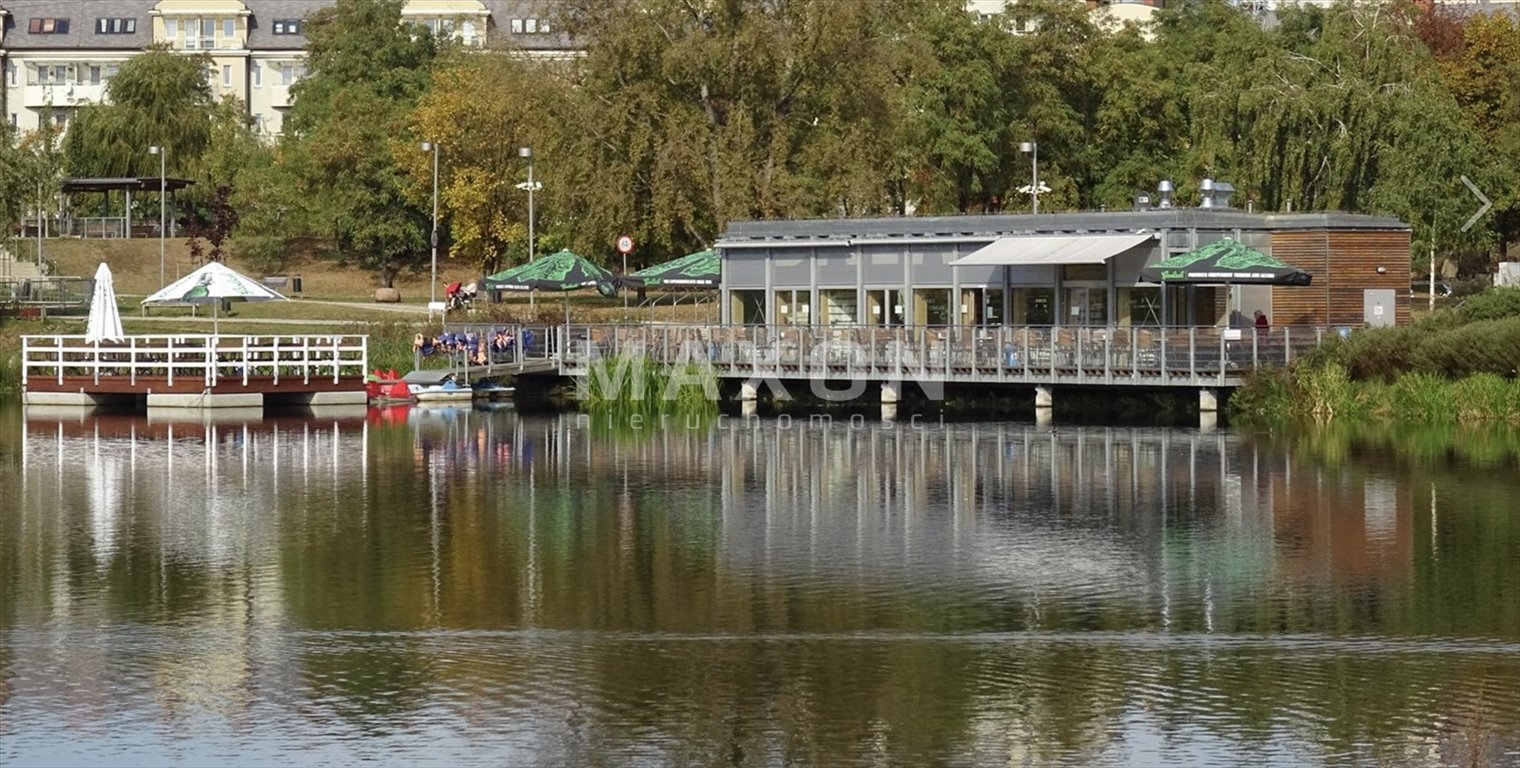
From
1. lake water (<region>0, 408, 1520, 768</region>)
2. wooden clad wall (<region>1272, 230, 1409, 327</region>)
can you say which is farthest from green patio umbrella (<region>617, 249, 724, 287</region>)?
lake water (<region>0, 408, 1520, 768</region>)

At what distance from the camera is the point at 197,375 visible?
58.9 meters

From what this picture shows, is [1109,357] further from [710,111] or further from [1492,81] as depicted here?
[1492,81]

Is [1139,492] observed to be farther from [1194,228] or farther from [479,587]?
[1194,228]

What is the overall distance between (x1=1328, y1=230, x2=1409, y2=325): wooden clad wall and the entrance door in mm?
102

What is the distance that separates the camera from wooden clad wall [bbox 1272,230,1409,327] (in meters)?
55.4

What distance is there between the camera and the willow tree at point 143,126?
109 metres

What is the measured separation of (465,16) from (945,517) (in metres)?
100

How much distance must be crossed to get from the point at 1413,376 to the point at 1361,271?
6.04 metres

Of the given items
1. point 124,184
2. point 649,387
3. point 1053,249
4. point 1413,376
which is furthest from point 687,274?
point 124,184

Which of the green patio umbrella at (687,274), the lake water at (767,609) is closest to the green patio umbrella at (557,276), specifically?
the green patio umbrella at (687,274)

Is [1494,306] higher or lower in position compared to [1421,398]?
higher

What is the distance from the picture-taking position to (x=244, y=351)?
190 ft

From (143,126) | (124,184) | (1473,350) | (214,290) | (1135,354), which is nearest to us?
(1473,350)

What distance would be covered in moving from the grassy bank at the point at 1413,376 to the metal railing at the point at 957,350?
35.3 inches
